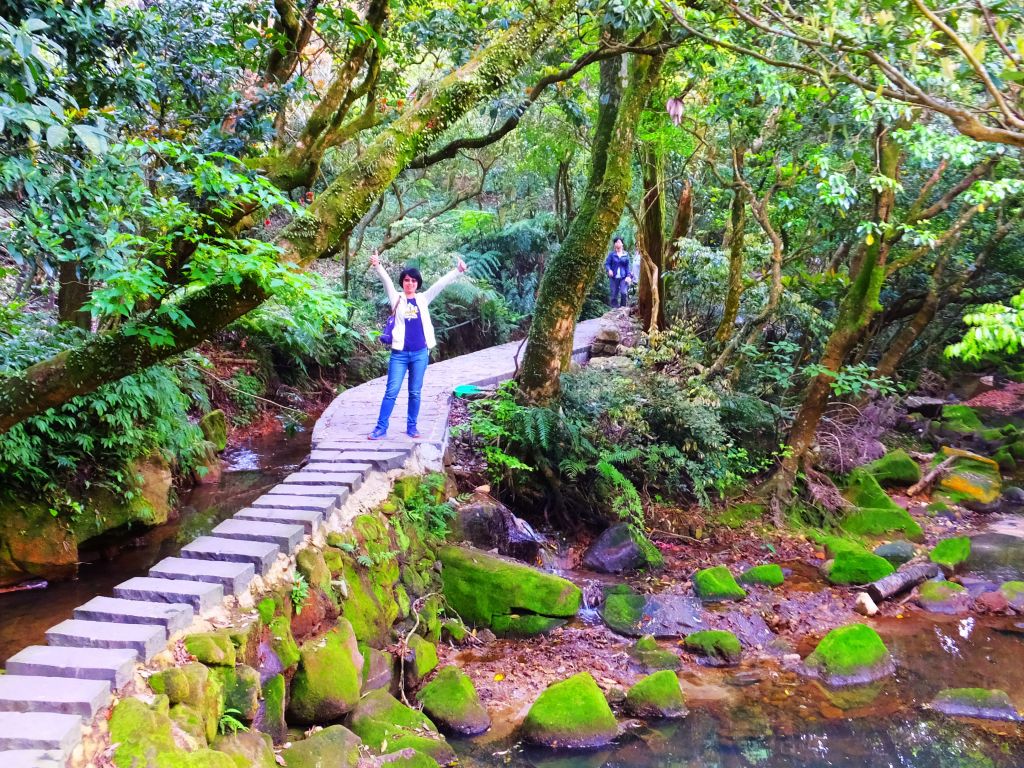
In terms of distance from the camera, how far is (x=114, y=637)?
3484mm

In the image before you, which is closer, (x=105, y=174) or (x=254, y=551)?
(x=105, y=174)

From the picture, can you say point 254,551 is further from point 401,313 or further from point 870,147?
point 870,147

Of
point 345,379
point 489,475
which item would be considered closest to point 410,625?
point 489,475

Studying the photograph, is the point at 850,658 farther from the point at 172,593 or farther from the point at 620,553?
the point at 172,593

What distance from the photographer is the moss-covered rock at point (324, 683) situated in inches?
178

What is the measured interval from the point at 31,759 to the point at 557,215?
15008 millimetres

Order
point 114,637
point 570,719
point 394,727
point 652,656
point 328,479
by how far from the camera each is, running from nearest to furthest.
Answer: point 114,637, point 394,727, point 570,719, point 328,479, point 652,656

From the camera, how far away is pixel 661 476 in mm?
9484

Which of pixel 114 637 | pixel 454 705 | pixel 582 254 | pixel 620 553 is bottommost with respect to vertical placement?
pixel 454 705

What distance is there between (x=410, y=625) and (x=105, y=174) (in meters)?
4.18

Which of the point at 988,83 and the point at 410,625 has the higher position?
the point at 988,83

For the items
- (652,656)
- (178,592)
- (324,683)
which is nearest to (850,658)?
(652,656)

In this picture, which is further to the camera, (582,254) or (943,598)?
(582,254)

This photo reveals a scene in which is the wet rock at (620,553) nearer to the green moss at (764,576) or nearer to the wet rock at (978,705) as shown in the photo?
the green moss at (764,576)
